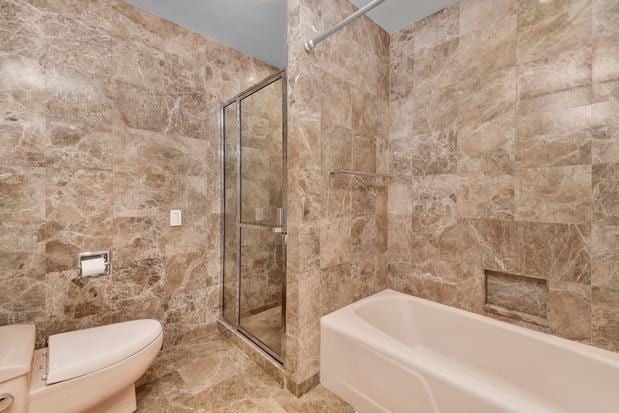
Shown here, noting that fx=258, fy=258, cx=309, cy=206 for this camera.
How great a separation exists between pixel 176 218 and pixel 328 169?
3.99 feet

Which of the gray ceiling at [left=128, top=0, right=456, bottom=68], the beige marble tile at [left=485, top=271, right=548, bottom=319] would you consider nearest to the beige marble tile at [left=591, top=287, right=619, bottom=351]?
the beige marble tile at [left=485, top=271, right=548, bottom=319]

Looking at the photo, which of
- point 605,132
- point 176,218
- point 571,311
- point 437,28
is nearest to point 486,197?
point 605,132

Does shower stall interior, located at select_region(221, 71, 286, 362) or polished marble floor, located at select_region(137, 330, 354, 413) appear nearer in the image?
polished marble floor, located at select_region(137, 330, 354, 413)

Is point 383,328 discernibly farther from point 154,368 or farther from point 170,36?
point 170,36

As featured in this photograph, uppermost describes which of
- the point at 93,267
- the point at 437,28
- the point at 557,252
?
the point at 437,28

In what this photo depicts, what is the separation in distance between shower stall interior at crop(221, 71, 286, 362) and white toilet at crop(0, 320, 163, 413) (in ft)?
2.51

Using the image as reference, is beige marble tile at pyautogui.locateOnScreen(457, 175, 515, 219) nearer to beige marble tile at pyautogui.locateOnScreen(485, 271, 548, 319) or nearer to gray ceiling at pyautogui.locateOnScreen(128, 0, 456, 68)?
beige marble tile at pyautogui.locateOnScreen(485, 271, 548, 319)

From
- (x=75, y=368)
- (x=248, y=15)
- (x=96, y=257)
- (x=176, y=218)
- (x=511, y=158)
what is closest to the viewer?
(x=75, y=368)

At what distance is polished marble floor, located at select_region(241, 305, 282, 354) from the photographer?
178cm

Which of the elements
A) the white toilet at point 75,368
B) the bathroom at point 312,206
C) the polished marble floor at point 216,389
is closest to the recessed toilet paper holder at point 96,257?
the bathroom at point 312,206

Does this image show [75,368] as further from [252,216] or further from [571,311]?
[571,311]

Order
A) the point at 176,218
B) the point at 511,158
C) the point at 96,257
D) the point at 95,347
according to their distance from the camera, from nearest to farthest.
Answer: the point at 95,347
the point at 511,158
the point at 96,257
the point at 176,218

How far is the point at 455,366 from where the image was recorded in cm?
160

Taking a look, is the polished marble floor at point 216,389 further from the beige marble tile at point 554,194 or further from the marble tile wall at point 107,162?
the beige marble tile at point 554,194
